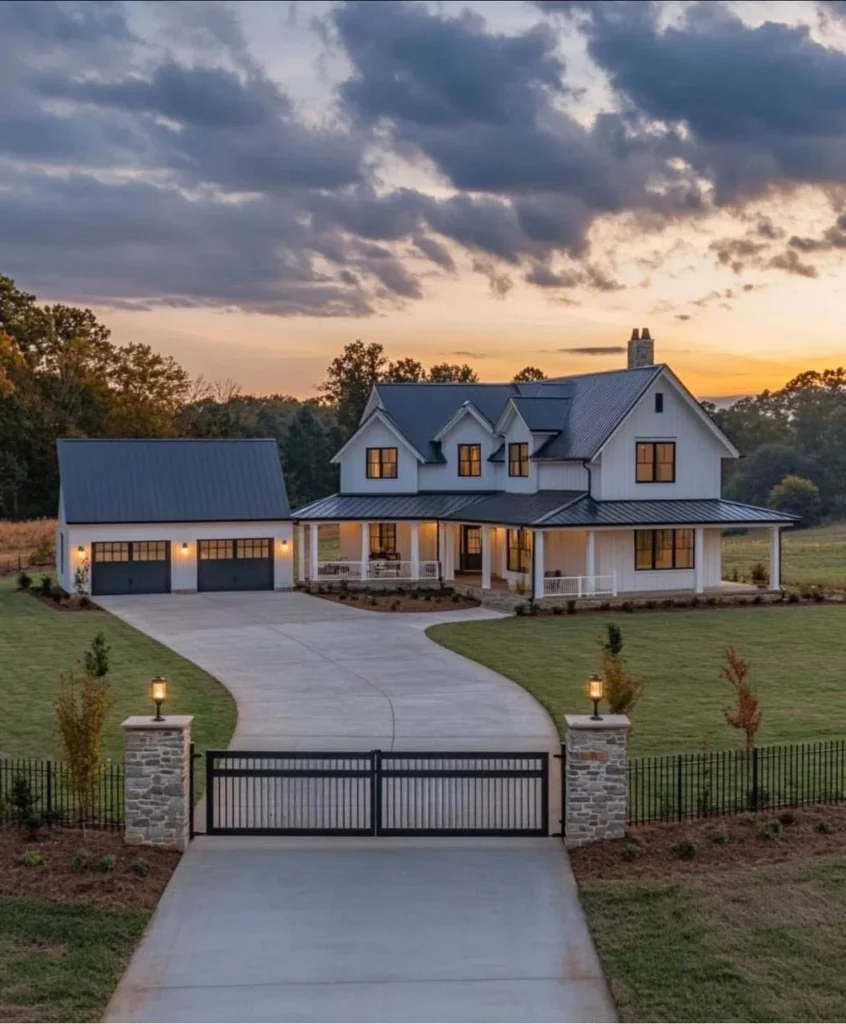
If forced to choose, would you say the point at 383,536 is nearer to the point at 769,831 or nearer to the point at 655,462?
the point at 655,462

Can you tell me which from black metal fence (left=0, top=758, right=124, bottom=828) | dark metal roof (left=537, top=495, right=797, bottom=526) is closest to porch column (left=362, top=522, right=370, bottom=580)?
dark metal roof (left=537, top=495, right=797, bottom=526)

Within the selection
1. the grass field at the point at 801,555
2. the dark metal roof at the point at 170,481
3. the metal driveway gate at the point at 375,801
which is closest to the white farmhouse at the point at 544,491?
the dark metal roof at the point at 170,481

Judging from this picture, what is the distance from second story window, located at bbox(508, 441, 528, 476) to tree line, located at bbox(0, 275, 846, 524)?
106ft

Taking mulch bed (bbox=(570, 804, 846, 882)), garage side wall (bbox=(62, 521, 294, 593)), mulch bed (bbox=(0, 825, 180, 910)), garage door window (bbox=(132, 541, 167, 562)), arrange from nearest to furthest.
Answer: mulch bed (bbox=(0, 825, 180, 910)), mulch bed (bbox=(570, 804, 846, 882)), garage side wall (bbox=(62, 521, 294, 593)), garage door window (bbox=(132, 541, 167, 562))

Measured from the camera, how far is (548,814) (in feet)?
46.8

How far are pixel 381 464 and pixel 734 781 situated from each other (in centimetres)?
3193

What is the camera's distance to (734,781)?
16359mm

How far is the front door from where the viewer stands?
4703cm

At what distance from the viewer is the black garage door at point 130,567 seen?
42844 millimetres

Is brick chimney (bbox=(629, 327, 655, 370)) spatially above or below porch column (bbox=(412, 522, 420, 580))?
above

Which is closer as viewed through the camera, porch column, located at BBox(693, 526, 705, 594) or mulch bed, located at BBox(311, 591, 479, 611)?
mulch bed, located at BBox(311, 591, 479, 611)

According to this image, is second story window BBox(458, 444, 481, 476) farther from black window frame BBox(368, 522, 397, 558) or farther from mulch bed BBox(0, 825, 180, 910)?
mulch bed BBox(0, 825, 180, 910)

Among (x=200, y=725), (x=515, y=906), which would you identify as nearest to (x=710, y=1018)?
(x=515, y=906)

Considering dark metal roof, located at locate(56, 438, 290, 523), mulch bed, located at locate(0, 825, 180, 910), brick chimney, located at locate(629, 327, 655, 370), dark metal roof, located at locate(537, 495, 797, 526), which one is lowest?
mulch bed, located at locate(0, 825, 180, 910)
